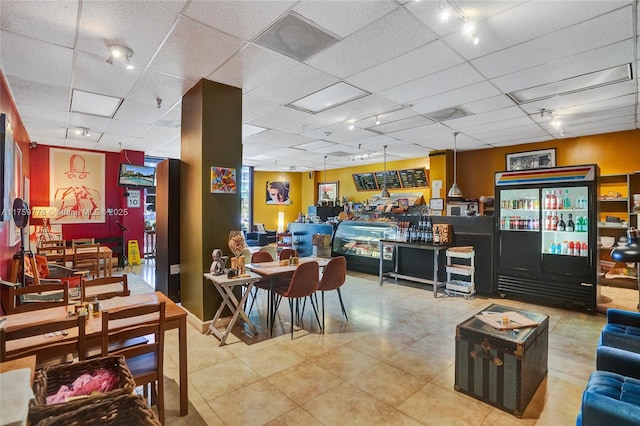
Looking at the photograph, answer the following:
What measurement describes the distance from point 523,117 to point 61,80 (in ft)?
21.1

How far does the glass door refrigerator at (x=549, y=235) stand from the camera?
446 centimetres

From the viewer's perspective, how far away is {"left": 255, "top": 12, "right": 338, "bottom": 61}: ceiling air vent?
262cm

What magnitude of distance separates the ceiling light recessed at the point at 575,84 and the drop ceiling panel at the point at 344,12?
257 cm

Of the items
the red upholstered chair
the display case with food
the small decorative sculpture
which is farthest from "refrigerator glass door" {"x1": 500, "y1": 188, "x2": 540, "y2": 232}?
the small decorative sculpture

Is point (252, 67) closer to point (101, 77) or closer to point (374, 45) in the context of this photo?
point (374, 45)

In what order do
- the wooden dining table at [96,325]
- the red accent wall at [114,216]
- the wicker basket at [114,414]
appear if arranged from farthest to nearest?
1. the red accent wall at [114,216]
2. the wooden dining table at [96,325]
3. the wicker basket at [114,414]

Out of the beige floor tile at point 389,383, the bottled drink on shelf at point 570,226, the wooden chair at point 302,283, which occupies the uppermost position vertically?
the bottled drink on shelf at point 570,226

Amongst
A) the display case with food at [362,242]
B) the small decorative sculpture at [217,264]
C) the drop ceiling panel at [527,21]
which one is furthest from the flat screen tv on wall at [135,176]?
the drop ceiling panel at [527,21]

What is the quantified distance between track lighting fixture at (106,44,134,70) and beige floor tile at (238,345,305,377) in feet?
10.2

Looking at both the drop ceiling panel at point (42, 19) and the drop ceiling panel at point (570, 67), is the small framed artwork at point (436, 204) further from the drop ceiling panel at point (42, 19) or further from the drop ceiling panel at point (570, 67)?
the drop ceiling panel at point (42, 19)

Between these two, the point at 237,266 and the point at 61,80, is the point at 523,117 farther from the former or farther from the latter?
the point at 61,80

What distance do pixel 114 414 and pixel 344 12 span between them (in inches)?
110

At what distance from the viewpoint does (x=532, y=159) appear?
6.85m

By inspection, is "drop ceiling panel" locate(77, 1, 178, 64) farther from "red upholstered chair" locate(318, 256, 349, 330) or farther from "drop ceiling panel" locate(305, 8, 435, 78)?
"red upholstered chair" locate(318, 256, 349, 330)
